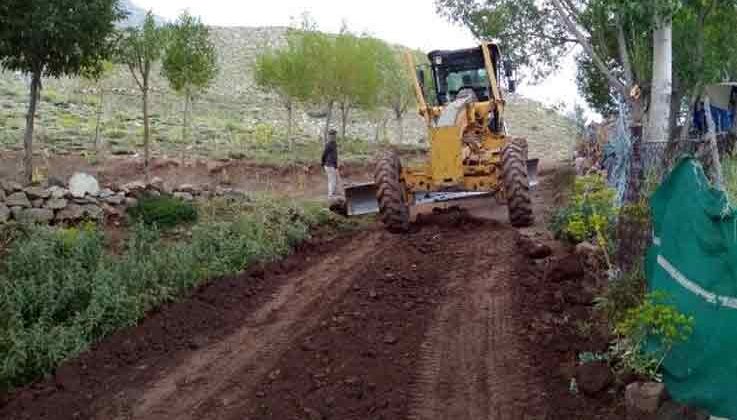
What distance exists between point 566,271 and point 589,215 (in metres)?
0.99

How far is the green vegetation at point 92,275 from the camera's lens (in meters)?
7.19

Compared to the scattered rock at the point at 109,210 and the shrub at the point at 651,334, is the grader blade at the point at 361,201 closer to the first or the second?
the scattered rock at the point at 109,210

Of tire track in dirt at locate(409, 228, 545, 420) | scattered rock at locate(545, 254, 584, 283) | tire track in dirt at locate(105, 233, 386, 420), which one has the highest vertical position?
scattered rock at locate(545, 254, 584, 283)

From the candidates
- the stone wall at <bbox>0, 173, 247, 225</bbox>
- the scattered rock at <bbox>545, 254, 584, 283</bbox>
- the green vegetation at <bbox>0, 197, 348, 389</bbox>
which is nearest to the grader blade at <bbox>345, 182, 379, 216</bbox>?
the green vegetation at <bbox>0, 197, 348, 389</bbox>

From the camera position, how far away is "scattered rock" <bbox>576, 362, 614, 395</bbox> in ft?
17.2

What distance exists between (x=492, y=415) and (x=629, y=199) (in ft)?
11.4

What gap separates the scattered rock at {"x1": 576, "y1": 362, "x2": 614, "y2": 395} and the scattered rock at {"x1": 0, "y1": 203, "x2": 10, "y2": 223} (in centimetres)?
821

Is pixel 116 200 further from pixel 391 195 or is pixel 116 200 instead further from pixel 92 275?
pixel 391 195

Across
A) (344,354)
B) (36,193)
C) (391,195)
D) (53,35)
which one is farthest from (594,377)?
(53,35)

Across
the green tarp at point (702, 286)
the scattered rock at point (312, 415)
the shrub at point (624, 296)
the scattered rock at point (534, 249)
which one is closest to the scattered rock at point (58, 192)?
the scattered rock at point (534, 249)

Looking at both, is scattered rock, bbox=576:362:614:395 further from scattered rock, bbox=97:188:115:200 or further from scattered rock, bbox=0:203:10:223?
scattered rock, bbox=97:188:115:200

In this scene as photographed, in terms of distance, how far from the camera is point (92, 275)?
8.65 meters

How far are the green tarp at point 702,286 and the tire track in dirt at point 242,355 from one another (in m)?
3.39

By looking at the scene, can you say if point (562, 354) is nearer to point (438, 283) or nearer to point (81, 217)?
point (438, 283)
